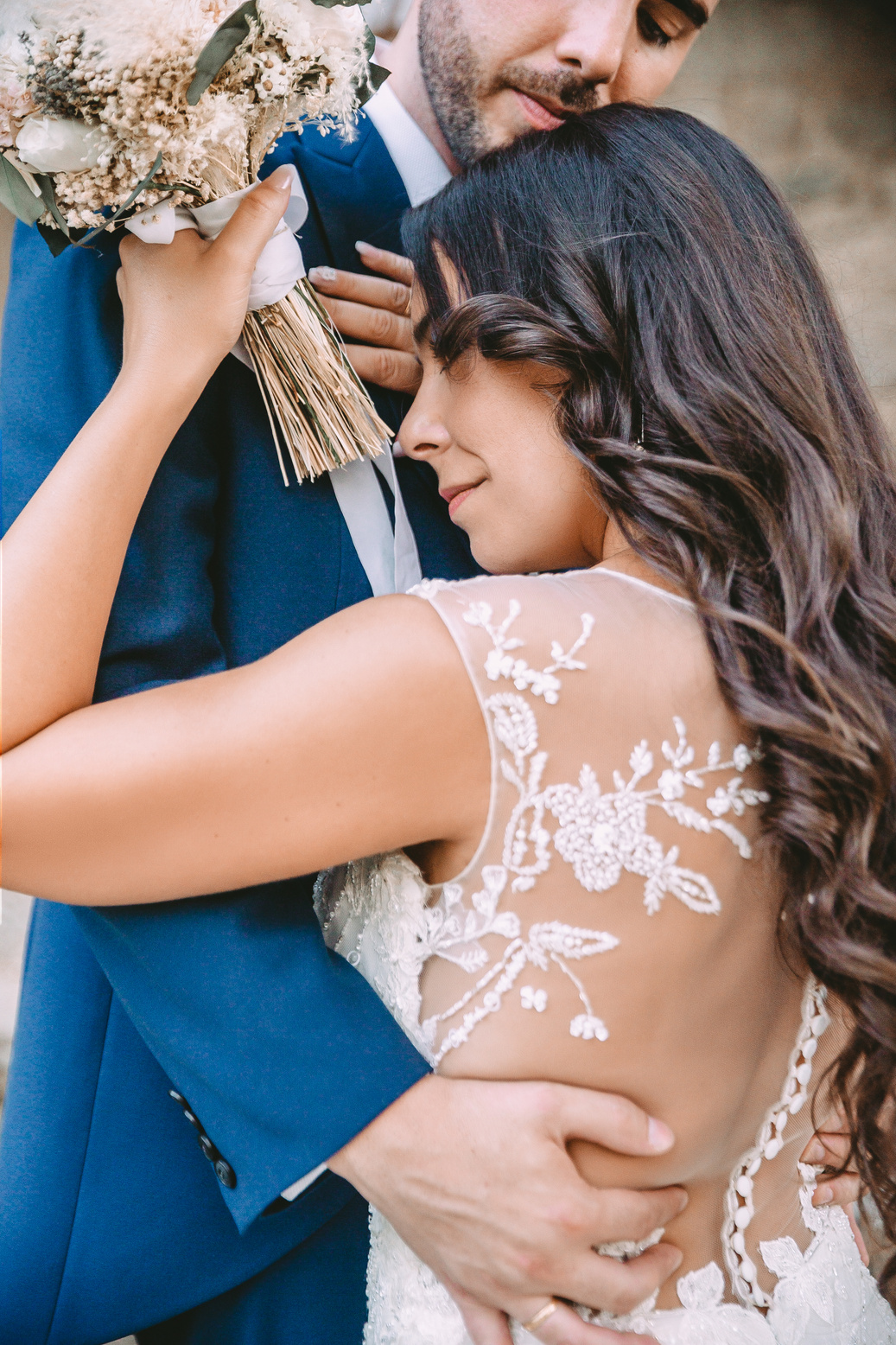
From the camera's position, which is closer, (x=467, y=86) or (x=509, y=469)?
(x=509, y=469)

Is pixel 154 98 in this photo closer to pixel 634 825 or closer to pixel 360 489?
pixel 360 489

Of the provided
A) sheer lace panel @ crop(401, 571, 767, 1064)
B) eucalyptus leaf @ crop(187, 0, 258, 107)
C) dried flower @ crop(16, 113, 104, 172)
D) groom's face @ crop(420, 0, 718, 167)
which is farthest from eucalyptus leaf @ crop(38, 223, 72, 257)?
groom's face @ crop(420, 0, 718, 167)

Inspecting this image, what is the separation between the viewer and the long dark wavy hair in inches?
50.0

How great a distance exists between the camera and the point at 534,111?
2.04 meters

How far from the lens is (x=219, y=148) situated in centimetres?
128

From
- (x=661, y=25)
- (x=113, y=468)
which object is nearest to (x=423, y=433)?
(x=113, y=468)

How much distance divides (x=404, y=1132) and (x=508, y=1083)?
0.13m

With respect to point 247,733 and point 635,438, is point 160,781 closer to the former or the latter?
point 247,733

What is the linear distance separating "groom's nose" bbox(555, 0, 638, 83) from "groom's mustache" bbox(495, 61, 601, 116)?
21 millimetres

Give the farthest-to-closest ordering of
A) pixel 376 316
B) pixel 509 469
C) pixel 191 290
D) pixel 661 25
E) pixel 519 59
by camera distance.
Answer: pixel 661 25
pixel 519 59
pixel 376 316
pixel 509 469
pixel 191 290

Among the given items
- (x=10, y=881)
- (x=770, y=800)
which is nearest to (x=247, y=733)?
(x=10, y=881)

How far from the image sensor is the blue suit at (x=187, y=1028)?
1.24 metres

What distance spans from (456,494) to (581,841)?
2.14ft

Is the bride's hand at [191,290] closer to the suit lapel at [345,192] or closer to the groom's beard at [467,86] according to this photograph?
the suit lapel at [345,192]
